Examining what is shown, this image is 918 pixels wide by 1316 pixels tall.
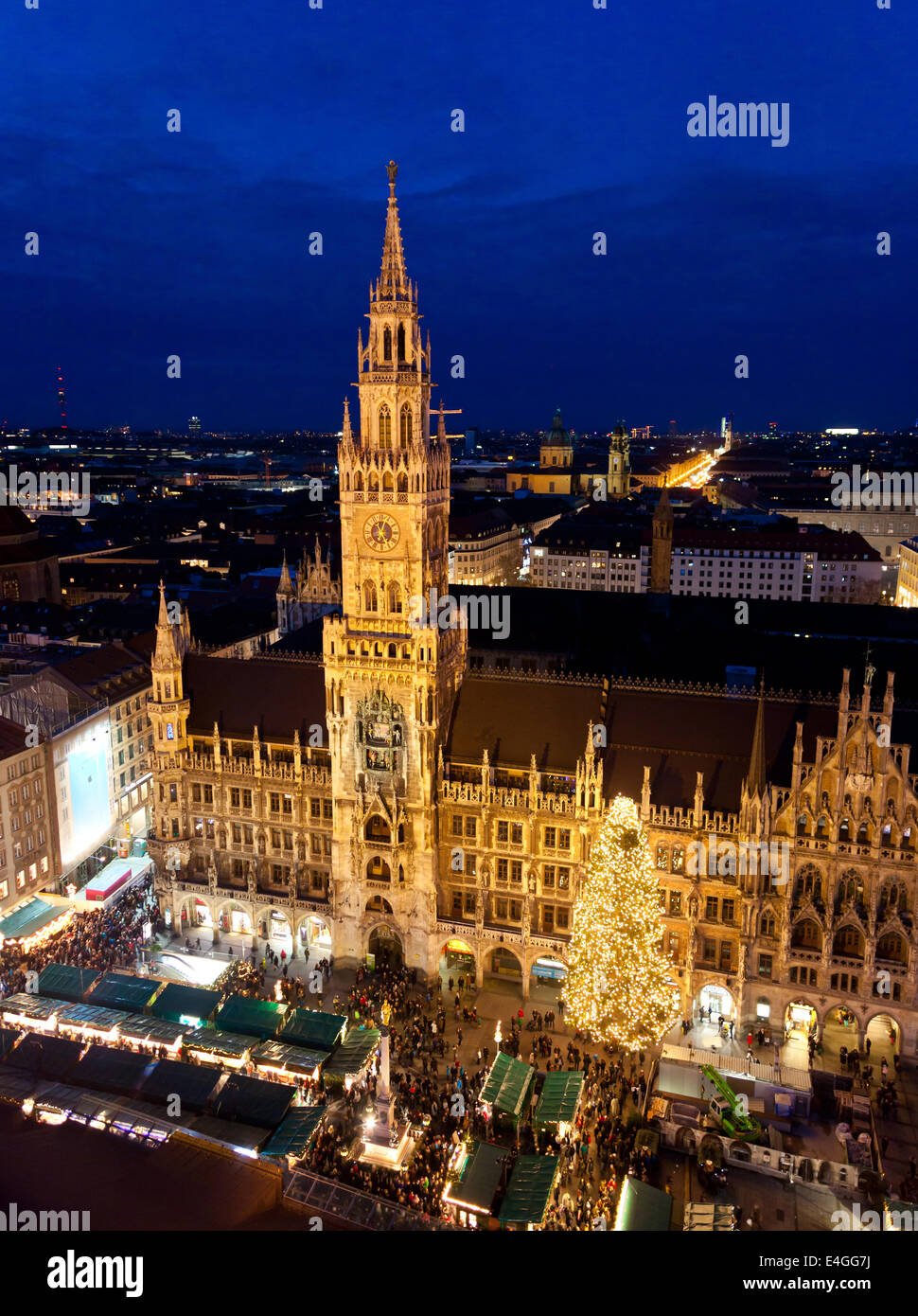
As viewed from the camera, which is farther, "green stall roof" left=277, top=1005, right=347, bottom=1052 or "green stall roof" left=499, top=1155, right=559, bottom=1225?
"green stall roof" left=277, top=1005, right=347, bottom=1052

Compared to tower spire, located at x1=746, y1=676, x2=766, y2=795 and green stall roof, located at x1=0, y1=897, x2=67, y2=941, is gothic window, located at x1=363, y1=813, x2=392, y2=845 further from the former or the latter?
green stall roof, located at x1=0, y1=897, x2=67, y2=941

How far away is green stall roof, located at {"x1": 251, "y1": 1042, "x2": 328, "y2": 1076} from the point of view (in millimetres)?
48031

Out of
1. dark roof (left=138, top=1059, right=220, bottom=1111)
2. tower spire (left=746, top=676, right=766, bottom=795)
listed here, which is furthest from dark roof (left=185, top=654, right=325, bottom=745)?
tower spire (left=746, top=676, right=766, bottom=795)

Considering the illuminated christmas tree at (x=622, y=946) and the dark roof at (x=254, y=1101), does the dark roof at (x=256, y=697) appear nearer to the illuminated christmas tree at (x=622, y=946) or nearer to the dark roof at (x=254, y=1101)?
the dark roof at (x=254, y=1101)

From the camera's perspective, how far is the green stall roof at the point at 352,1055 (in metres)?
47.6

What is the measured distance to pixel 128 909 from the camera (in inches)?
2650

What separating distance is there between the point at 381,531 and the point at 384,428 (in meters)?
6.33

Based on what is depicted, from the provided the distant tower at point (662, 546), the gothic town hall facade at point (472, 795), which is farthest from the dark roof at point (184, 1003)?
the distant tower at point (662, 546)

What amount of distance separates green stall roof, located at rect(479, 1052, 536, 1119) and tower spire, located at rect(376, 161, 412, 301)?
43571mm

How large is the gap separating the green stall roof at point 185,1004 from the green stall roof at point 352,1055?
27.1 ft

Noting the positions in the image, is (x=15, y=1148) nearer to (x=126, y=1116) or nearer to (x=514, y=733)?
(x=126, y=1116)

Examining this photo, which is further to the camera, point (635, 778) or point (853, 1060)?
point (635, 778)
